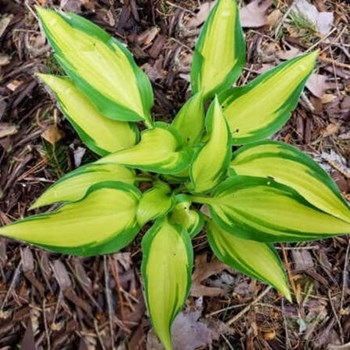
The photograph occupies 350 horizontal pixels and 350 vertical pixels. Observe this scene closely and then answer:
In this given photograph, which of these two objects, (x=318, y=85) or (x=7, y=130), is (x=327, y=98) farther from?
(x=7, y=130)

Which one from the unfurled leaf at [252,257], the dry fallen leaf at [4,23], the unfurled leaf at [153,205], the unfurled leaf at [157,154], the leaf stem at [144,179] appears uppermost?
the dry fallen leaf at [4,23]

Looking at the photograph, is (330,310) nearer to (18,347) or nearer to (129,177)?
(129,177)

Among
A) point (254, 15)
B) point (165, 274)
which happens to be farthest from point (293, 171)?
point (254, 15)

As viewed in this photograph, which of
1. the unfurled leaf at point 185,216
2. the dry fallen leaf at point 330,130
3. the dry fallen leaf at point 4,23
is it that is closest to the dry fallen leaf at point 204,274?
the unfurled leaf at point 185,216

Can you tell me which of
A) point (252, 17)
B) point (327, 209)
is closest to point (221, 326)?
point (327, 209)

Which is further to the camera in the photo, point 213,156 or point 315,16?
point 315,16

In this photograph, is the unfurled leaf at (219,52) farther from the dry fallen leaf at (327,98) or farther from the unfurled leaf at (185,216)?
the dry fallen leaf at (327,98)
